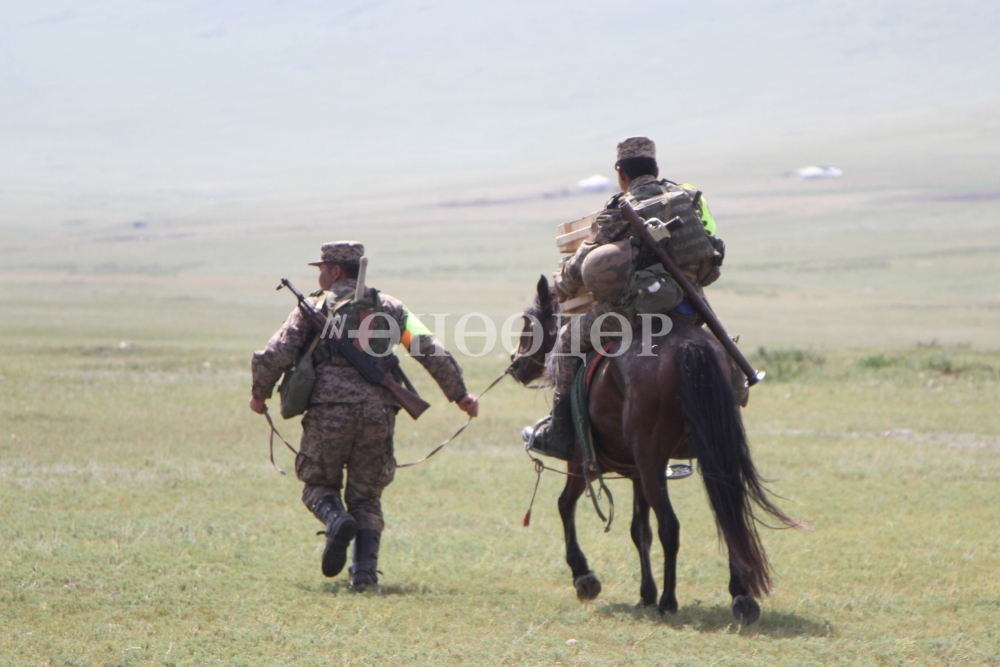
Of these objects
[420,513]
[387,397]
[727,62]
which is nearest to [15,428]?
[420,513]

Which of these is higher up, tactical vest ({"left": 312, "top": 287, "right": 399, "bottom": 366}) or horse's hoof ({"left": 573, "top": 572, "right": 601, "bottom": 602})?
tactical vest ({"left": 312, "top": 287, "right": 399, "bottom": 366})

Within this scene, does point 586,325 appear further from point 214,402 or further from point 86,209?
point 86,209

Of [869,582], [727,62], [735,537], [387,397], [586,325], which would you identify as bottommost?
[869,582]

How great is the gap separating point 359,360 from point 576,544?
1.69 metres

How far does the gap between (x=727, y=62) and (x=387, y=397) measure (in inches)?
6085

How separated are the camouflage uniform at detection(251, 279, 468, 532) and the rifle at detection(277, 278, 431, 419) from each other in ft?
0.15

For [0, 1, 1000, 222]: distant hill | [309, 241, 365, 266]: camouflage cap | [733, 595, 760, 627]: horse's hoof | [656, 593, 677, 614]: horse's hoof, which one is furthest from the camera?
[0, 1, 1000, 222]: distant hill

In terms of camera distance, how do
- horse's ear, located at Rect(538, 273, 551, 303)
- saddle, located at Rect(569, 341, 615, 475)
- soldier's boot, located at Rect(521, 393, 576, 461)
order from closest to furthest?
saddle, located at Rect(569, 341, 615, 475) → soldier's boot, located at Rect(521, 393, 576, 461) → horse's ear, located at Rect(538, 273, 551, 303)

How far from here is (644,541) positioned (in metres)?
5.89

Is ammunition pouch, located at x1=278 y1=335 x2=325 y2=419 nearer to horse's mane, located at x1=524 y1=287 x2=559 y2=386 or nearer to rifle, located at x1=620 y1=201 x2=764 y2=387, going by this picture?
horse's mane, located at x1=524 y1=287 x2=559 y2=386

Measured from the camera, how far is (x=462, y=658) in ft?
15.4

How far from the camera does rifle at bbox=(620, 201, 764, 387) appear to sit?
224 inches

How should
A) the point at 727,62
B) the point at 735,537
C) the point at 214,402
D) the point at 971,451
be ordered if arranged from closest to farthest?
the point at 735,537 < the point at 971,451 < the point at 214,402 < the point at 727,62

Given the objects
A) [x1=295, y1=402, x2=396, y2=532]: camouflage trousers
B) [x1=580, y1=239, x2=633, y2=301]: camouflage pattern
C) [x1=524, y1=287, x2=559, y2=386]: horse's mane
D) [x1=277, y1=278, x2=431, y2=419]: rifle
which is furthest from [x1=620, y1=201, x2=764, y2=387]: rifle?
[x1=295, y1=402, x2=396, y2=532]: camouflage trousers
